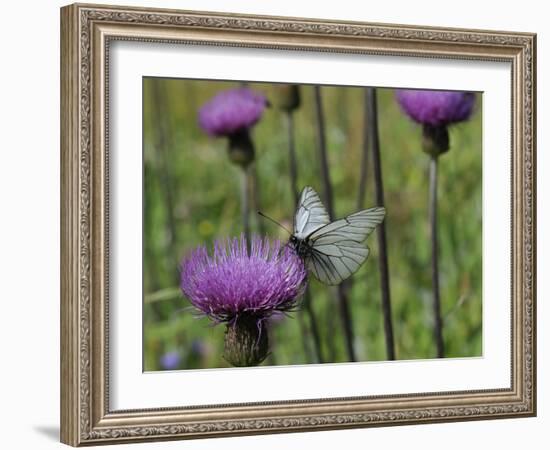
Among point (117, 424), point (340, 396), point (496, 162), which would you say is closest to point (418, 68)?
point (496, 162)

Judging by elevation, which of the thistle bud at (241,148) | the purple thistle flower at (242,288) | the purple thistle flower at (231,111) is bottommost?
the purple thistle flower at (242,288)

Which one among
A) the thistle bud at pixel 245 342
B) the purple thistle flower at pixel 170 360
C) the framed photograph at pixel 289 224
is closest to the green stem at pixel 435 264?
the framed photograph at pixel 289 224

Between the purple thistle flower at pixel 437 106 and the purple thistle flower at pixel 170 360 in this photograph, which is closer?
the purple thistle flower at pixel 170 360

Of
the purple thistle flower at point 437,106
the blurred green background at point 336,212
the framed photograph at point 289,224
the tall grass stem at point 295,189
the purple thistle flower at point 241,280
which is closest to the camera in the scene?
the framed photograph at point 289,224

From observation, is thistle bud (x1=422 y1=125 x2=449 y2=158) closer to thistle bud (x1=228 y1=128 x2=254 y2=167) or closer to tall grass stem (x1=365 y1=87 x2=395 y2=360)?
tall grass stem (x1=365 y1=87 x2=395 y2=360)

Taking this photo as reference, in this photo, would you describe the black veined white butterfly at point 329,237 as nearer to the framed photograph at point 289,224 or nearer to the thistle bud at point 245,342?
the framed photograph at point 289,224

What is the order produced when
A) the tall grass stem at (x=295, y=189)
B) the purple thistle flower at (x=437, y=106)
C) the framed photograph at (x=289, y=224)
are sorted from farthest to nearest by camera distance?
the purple thistle flower at (x=437, y=106) < the tall grass stem at (x=295, y=189) < the framed photograph at (x=289, y=224)
